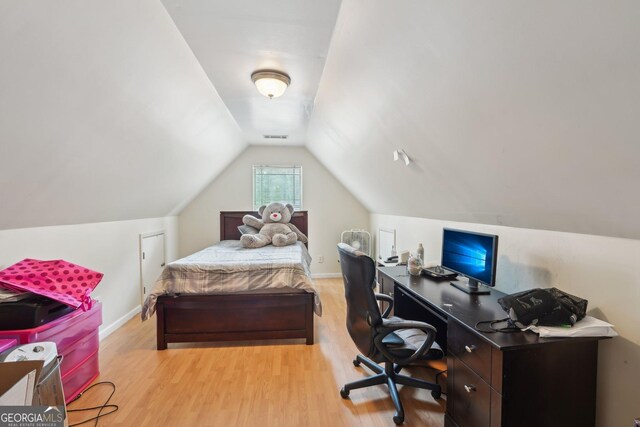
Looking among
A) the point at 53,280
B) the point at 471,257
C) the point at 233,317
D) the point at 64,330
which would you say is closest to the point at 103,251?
the point at 53,280

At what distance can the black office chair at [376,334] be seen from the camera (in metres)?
1.62

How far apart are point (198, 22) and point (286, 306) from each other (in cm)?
218

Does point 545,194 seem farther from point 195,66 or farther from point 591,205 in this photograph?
point 195,66

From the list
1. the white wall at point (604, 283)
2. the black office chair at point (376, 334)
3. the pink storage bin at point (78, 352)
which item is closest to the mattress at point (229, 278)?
the pink storage bin at point (78, 352)

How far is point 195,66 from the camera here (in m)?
2.00

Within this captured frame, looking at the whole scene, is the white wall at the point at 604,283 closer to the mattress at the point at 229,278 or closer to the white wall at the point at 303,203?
the mattress at the point at 229,278

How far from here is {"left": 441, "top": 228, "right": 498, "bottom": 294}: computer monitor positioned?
1732 millimetres

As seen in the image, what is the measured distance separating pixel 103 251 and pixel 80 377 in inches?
46.0

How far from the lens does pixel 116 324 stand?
9.59 ft

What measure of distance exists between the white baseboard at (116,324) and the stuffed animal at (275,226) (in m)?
1.59

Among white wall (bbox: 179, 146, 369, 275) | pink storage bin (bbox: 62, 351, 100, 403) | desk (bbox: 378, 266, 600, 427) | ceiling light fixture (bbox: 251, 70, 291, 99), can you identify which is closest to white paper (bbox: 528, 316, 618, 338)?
desk (bbox: 378, 266, 600, 427)

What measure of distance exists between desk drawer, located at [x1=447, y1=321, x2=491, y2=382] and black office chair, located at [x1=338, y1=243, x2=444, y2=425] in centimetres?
12

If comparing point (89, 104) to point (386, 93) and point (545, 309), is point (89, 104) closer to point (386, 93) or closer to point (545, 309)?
point (386, 93)

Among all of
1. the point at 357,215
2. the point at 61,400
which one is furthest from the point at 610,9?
the point at 357,215
